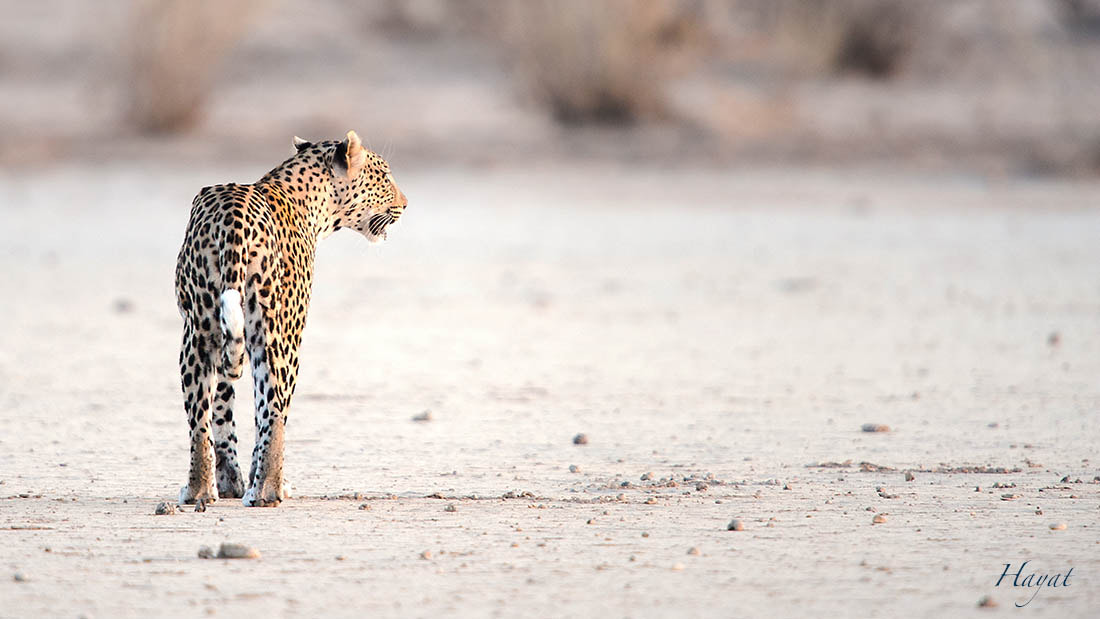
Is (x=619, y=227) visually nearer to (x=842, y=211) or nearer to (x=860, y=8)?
(x=842, y=211)

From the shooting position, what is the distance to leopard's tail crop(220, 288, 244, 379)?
262 inches

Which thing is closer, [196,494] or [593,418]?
[196,494]

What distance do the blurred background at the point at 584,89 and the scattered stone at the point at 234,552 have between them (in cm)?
1600

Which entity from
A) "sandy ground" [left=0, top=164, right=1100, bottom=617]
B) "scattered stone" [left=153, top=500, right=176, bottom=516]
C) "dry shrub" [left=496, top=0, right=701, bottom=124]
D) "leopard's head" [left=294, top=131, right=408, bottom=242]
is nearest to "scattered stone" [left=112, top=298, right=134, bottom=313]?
"sandy ground" [left=0, top=164, right=1100, bottom=617]

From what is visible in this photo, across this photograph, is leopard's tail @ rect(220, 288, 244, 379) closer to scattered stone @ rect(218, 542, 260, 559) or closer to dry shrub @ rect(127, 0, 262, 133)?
scattered stone @ rect(218, 542, 260, 559)

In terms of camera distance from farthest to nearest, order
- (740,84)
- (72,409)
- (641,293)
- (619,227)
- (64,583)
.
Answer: (740,84)
(619,227)
(641,293)
(72,409)
(64,583)

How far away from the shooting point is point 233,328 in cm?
665

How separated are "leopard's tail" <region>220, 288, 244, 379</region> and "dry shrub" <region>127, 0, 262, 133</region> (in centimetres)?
1694

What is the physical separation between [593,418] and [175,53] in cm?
1534

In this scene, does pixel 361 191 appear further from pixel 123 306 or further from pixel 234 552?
pixel 123 306

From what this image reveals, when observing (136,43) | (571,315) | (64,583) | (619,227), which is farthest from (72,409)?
(136,43)

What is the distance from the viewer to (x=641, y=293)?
571 inches

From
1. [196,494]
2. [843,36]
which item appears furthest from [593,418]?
[843,36]

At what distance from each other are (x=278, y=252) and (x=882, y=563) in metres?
2.56
